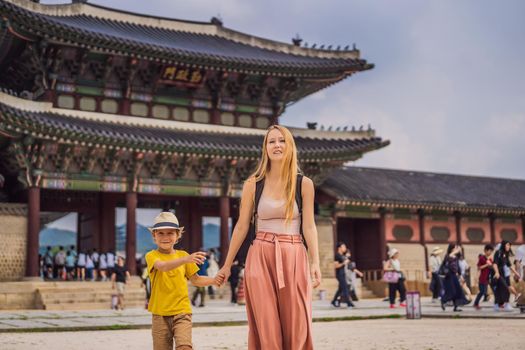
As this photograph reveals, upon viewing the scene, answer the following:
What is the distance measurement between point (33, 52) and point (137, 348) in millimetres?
16336

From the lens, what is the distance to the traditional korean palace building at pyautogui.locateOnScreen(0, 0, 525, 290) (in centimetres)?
2262

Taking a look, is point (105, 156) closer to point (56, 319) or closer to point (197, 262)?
point (56, 319)

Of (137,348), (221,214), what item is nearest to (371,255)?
(221,214)

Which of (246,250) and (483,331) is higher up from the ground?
(246,250)

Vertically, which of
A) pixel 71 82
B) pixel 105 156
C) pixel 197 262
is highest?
pixel 71 82

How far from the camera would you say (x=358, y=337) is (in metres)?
10.8

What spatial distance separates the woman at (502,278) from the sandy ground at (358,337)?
8.31 ft

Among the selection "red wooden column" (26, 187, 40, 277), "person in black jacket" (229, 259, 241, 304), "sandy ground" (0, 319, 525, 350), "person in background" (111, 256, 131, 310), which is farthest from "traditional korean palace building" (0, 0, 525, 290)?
"sandy ground" (0, 319, 525, 350)

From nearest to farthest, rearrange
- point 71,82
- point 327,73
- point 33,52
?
point 33,52, point 71,82, point 327,73

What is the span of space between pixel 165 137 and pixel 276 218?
1964 centimetres

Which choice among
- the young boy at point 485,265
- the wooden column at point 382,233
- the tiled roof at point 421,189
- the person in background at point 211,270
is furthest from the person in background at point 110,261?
the young boy at point 485,265

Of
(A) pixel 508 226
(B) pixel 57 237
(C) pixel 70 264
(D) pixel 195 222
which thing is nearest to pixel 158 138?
(D) pixel 195 222

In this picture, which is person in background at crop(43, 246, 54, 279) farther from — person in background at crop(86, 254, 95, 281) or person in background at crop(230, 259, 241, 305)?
person in background at crop(230, 259, 241, 305)

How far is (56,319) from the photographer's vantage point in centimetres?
1535
